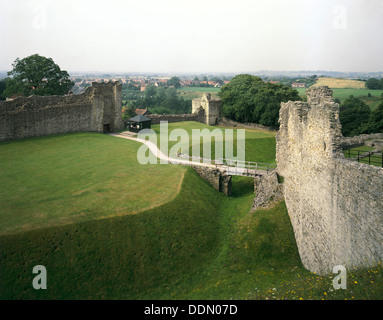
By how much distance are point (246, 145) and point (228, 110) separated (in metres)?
20.7

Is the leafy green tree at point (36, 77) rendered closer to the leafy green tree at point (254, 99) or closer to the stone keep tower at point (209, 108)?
the stone keep tower at point (209, 108)

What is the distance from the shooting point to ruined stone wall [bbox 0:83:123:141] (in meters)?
27.4

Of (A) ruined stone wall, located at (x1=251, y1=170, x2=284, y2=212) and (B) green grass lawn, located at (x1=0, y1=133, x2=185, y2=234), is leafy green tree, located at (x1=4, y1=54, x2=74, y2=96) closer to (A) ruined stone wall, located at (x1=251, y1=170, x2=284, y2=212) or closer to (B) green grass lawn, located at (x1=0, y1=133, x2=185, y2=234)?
(B) green grass lawn, located at (x1=0, y1=133, x2=185, y2=234)

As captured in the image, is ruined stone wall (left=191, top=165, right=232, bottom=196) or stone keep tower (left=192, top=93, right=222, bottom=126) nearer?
ruined stone wall (left=191, top=165, right=232, bottom=196)

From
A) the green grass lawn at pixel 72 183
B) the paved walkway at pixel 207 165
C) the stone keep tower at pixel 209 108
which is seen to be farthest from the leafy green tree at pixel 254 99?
the green grass lawn at pixel 72 183

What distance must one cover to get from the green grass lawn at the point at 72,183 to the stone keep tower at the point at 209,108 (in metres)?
23.4

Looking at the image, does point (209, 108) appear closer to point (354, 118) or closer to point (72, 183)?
point (354, 118)

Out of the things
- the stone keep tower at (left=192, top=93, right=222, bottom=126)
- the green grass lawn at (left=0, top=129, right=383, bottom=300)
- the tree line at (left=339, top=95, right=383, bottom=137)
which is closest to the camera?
the green grass lawn at (left=0, top=129, right=383, bottom=300)

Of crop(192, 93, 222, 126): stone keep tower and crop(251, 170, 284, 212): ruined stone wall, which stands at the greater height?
crop(192, 93, 222, 126): stone keep tower

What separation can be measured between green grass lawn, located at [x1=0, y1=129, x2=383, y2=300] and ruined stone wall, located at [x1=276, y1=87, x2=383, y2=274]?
0.65m

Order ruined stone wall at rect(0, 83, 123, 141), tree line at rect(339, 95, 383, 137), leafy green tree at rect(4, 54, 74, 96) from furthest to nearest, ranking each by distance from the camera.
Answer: leafy green tree at rect(4, 54, 74, 96) → tree line at rect(339, 95, 383, 137) → ruined stone wall at rect(0, 83, 123, 141)

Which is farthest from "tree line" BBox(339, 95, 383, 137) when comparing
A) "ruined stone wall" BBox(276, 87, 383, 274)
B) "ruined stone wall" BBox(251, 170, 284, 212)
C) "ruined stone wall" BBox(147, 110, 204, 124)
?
"ruined stone wall" BBox(276, 87, 383, 274)
